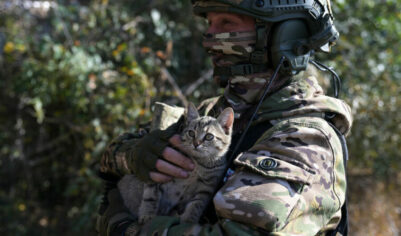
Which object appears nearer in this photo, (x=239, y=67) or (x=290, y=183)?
(x=290, y=183)

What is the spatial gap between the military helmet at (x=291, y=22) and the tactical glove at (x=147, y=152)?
68cm

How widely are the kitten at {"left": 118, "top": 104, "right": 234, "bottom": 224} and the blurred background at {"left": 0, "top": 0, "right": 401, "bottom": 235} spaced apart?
2.39m

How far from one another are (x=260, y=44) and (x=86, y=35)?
11.8ft

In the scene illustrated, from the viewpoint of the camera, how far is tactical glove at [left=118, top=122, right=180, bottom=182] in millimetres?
2295

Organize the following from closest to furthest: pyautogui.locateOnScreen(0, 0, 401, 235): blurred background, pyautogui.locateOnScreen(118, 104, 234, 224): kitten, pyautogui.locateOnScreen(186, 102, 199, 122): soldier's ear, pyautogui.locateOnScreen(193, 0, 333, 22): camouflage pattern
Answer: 1. pyautogui.locateOnScreen(193, 0, 333, 22): camouflage pattern
2. pyautogui.locateOnScreen(118, 104, 234, 224): kitten
3. pyautogui.locateOnScreen(186, 102, 199, 122): soldier's ear
4. pyautogui.locateOnScreen(0, 0, 401, 235): blurred background

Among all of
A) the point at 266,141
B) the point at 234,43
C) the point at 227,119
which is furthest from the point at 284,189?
the point at 234,43

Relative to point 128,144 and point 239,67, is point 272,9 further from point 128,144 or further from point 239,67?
point 128,144

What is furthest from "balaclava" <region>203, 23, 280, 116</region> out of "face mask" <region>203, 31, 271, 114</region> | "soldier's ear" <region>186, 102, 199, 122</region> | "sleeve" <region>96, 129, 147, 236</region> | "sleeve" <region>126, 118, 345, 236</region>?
"sleeve" <region>96, 129, 147, 236</region>

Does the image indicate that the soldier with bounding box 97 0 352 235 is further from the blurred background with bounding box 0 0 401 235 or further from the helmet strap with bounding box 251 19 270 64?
the blurred background with bounding box 0 0 401 235

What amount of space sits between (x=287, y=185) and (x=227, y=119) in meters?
0.67

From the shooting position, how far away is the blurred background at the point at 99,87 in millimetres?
4754

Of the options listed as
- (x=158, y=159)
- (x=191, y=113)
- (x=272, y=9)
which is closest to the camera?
(x=272, y=9)

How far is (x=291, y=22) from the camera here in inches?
87.0


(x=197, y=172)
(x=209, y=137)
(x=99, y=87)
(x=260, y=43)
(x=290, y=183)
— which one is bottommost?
(x=99, y=87)
